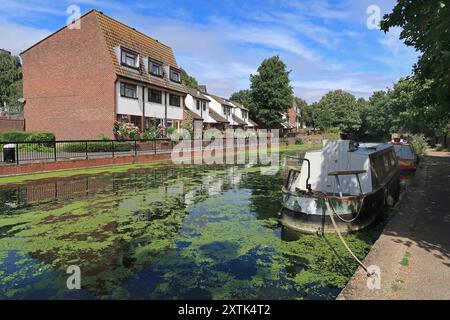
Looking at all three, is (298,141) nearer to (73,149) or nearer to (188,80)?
(188,80)

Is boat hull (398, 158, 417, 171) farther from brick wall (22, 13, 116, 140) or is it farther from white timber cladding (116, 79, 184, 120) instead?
white timber cladding (116, 79, 184, 120)

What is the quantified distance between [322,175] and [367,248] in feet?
9.58

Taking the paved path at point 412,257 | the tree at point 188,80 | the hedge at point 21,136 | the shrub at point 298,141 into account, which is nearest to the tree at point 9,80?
the tree at point 188,80

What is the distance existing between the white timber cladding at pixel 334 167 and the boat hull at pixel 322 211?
0.64m

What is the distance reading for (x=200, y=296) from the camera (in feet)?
17.4

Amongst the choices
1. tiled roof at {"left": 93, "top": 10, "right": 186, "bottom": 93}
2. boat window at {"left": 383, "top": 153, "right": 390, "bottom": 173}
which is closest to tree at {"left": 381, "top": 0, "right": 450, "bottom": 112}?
boat window at {"left": 383, "top": 153, "right": 390, "bottom": 173}

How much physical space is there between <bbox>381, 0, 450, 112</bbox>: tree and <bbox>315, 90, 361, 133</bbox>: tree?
3023 inches

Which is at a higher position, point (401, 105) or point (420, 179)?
point (401, 105)

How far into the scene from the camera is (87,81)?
31.2 metres

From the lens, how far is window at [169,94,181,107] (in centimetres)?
3978

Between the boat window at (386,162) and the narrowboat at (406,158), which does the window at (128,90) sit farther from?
the boat window at (386,162)

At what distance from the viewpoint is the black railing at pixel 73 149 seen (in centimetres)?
1733
